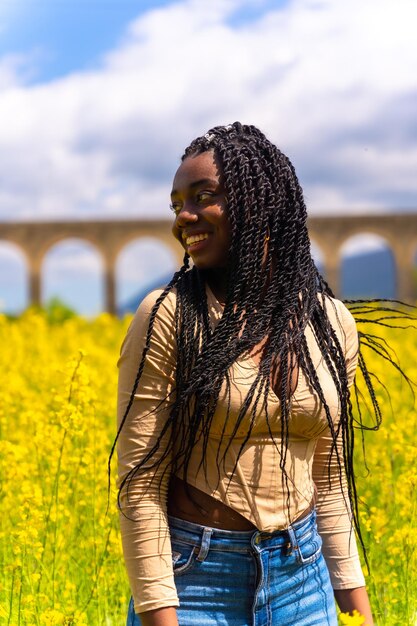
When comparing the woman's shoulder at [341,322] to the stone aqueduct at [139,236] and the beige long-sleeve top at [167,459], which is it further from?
the stone aqueduct at [139,236]

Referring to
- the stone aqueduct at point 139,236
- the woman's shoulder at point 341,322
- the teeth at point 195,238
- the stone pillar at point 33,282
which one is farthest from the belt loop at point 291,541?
the stone pillar at point 33,282

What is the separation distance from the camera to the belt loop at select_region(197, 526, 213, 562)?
62.0 inches

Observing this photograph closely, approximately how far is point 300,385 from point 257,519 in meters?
0.26

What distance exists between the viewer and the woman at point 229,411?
62.3 inches

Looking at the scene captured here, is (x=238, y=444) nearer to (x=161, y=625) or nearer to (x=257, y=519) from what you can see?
(x=257, y=519)

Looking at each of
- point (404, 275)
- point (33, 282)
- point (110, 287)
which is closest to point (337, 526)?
point (110, 287)

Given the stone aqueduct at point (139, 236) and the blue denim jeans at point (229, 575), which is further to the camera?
the stone aqueduct at point (139, 236)

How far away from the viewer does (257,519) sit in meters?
1.61

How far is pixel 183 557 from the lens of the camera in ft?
5.23

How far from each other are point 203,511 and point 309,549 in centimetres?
23

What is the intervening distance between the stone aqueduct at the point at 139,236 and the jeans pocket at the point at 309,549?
3006 centimetres

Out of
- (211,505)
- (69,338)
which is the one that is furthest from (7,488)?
(69,338)

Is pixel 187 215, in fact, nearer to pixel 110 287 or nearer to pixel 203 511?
pixel 203 511

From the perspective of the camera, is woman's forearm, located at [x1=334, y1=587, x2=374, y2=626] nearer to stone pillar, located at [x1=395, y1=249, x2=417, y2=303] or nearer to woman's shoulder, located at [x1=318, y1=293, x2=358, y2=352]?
woman's shoulder, located at [x1=318, y1=293, x2=358, y2=352]
